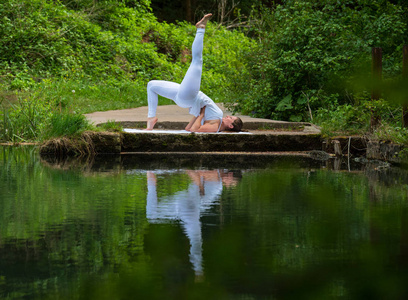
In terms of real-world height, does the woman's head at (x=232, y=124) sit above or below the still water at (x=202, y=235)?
above

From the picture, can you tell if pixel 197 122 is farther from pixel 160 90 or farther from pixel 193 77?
pixel 193 77

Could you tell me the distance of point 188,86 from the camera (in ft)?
38.9

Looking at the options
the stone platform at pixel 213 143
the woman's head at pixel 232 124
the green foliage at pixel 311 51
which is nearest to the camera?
the stone platform at pixel 213 143

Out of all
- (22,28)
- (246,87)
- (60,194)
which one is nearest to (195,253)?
(60,194)

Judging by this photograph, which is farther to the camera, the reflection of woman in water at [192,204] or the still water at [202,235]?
the reflection of woman in water at [192,204]

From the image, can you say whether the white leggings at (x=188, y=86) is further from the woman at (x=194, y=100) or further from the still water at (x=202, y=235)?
the still water at (x=202, y=235)

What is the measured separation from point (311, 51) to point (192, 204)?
9.43 metres

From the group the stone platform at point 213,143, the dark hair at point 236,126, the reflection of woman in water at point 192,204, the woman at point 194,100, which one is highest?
the woman at point 194,100

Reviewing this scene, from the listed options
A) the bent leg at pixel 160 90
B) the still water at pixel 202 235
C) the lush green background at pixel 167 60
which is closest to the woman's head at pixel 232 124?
the bent leg at pixel 160 90

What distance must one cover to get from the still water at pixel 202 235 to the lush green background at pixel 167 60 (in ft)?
8.59

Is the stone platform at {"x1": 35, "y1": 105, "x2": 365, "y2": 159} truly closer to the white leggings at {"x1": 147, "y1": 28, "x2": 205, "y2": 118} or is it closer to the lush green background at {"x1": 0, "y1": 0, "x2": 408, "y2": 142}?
the lush green background at {"x1": 0, "y1": 0, "x2": 408, "y2": 142}

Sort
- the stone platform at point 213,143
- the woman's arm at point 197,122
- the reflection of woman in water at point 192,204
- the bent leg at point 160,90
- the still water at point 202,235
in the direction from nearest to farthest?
the still water at point 202,235, the reflection of woman in water at point 192,204, the stone platform at point 213,143, the bent leg at point 160,90, the woman's arm at point 197,122

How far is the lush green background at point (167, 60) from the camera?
13.5 metres

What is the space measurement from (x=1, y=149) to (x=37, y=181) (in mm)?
4242
